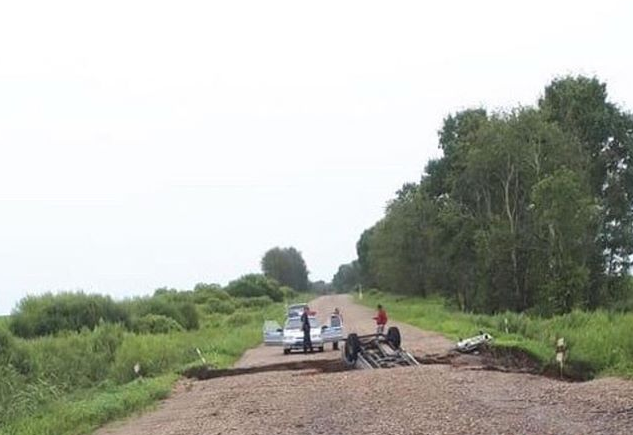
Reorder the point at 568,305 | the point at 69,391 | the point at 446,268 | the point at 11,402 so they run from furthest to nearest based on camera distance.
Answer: the point at 446,268 < the point at 568,305 < the point at 69,391 < the point at 11,402

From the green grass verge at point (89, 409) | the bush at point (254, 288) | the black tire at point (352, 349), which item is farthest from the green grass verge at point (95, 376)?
the bush at point (254, 288)

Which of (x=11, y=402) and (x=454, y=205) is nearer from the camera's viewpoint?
(x=11, y=402)

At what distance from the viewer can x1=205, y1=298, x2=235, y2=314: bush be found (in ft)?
282

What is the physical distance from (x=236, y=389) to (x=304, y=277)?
173427 millimetres

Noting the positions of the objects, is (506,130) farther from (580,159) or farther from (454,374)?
(454,374)

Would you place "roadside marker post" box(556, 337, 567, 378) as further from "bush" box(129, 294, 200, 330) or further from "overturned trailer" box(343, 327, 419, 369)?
"bush" box(129, 294, 200, 330)

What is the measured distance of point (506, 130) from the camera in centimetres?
5291

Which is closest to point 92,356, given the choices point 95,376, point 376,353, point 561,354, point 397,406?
point 95,376

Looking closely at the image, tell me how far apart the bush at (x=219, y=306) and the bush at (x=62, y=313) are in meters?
31.0

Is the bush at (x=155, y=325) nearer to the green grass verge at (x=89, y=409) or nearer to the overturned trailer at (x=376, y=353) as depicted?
the overturned trailer at (x=376, y=353)

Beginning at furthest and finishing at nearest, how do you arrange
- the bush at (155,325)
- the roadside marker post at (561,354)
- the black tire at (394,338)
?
the bush at (155,325), the black tire at (394,338), the roadside marker post at (561,354)

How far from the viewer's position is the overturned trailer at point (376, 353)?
2694 cm

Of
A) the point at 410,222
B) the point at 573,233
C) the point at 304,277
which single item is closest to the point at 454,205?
the point at 573,233

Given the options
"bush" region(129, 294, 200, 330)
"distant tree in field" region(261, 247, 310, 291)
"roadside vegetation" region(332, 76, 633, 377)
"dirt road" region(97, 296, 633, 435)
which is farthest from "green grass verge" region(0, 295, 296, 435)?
"distant tree in field" region(261, 247, 310, 291)
